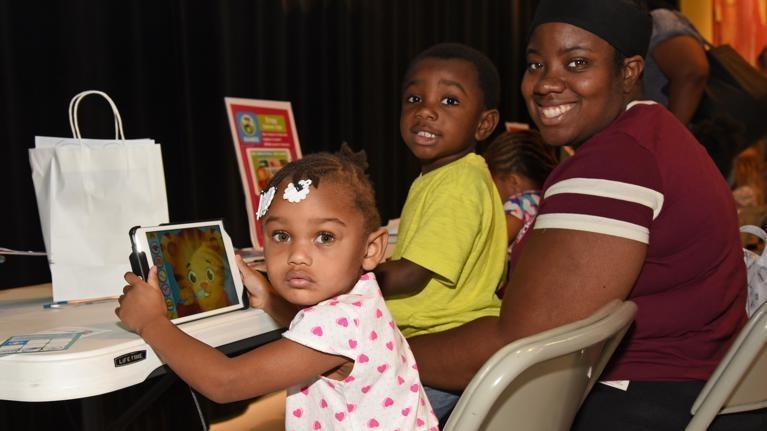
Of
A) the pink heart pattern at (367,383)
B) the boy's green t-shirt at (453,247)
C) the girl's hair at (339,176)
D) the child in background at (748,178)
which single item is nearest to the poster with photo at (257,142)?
the boy's green t-shirt at (453,247)

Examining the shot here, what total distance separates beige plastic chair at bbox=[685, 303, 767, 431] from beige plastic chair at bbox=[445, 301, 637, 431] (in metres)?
0.23

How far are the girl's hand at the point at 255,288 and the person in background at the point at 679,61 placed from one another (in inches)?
96.3

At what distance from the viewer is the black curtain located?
7.98 feet

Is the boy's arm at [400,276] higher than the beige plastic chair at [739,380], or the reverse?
the boy's arm at [400,276]

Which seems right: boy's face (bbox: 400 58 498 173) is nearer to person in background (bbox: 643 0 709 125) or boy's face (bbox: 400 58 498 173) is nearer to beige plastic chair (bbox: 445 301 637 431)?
beige plastic chair (bbox: 445 301 637 431)

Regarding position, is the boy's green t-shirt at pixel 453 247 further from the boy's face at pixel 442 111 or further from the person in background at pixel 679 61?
the person in background at pixel 679 61

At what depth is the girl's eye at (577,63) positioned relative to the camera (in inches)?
55.7

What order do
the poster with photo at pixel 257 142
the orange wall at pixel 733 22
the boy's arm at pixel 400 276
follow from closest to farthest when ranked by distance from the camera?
the boy's arm at pixel 400 276
the poster with photo at pixel 257 142
the orange wall at pixel 733 22

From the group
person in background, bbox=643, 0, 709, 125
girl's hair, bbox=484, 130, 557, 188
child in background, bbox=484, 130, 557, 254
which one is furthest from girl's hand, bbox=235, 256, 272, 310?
person in background, bbox=643, 0, 709, 125

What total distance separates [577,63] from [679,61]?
2.15m

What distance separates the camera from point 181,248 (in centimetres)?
135

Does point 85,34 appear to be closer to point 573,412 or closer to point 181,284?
point 181,284

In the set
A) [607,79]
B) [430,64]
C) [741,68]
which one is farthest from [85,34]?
[741,68]

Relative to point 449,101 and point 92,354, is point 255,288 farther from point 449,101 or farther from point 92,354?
point 449,101
